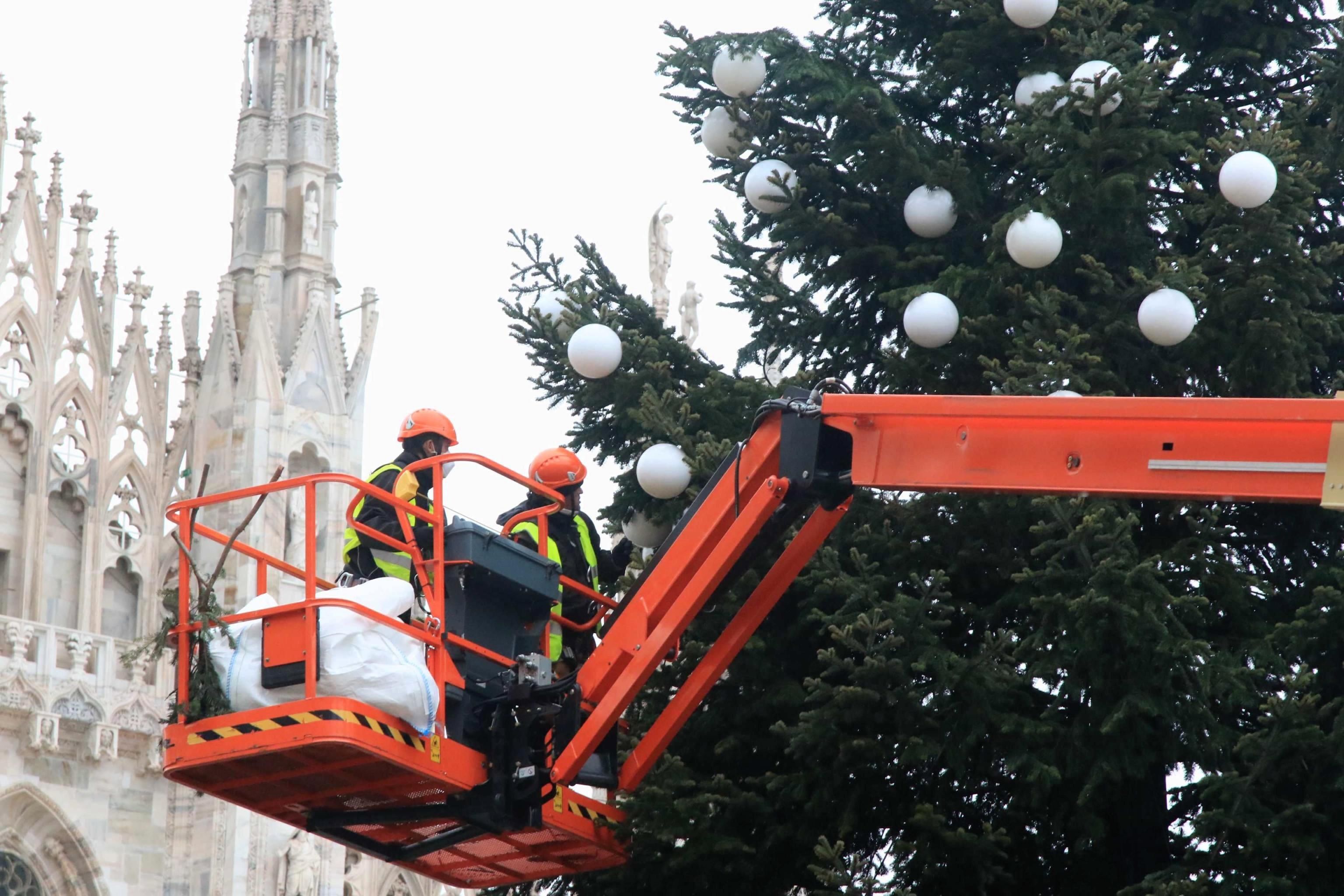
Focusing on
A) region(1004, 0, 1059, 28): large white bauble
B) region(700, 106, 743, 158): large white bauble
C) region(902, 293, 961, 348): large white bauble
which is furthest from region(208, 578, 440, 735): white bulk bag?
region(1004, 0, 1059, 28): large white bauble

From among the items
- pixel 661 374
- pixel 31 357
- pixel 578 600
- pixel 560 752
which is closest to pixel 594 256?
pixel 661 374

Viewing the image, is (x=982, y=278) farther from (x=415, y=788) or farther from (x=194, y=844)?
(x=194, y=844)

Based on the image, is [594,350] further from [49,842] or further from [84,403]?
[84,403]

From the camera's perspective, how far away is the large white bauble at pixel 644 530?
13.0 meters

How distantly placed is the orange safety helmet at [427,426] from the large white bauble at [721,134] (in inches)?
89.2

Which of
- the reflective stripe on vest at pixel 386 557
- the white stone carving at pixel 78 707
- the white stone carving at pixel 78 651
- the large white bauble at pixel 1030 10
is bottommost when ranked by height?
the reflective stripe on vest at pixel 386 557

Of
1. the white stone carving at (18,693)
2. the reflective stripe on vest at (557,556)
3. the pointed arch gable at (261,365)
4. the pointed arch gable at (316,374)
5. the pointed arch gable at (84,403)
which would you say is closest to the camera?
the reflective stripe on vest at (557,556)

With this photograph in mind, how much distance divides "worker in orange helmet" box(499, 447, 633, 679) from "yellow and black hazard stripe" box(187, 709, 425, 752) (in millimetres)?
1561

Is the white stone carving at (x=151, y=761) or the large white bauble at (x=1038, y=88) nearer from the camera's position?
the large white bauble at (x=1038, y=88)

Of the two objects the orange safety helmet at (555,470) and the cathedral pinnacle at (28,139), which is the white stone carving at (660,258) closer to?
the cathedral pinnacle at (28,139)

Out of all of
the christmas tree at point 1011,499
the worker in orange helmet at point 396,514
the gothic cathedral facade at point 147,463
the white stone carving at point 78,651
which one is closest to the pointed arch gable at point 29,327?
the gothic cathedral facade at point 147,463

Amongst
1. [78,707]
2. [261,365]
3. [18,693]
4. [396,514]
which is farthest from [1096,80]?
[261,365]

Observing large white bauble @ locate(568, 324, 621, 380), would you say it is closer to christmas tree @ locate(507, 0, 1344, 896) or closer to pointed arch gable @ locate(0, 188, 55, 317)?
christmas tree @ locate(507, 0, 1344, 896)

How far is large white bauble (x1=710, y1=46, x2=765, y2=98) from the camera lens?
12.9m
